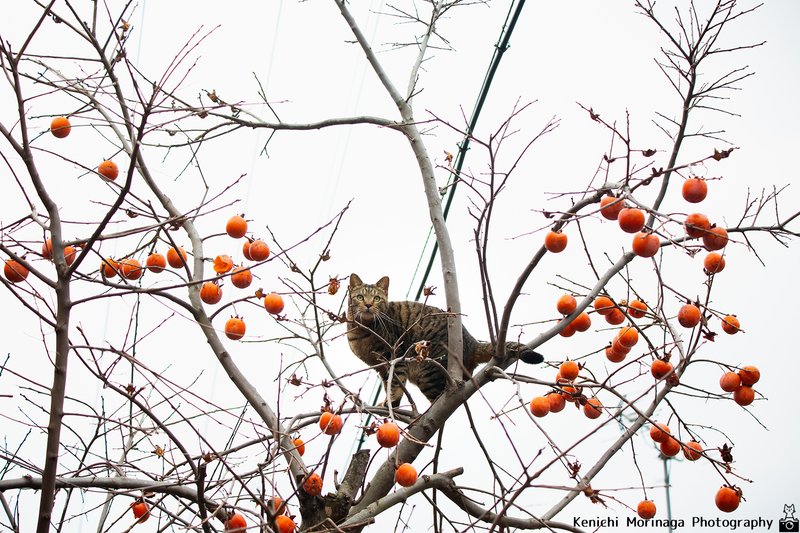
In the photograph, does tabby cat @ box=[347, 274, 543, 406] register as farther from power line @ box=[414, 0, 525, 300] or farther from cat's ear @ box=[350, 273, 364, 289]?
power line @ box=[414, 0, 525, 300]

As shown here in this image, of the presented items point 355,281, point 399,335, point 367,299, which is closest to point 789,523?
point 399,335

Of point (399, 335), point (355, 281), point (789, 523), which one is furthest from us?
point (355, 281)

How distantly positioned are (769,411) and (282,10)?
2.49 meters

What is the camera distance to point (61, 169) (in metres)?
2.82

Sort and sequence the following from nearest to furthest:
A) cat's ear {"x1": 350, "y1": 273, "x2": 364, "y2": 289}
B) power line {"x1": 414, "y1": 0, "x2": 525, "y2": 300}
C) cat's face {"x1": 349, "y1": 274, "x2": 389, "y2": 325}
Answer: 1. power line {"x1": 414, "y1": 0, "x2": 525, "y2": 300}
2. cat's face {"x1": 349, "y1": 274, "x2": 389, "y2": 325}
3. cat's ear {"x1": 350, "y1": 273, "x2": 364, "y2": 289}

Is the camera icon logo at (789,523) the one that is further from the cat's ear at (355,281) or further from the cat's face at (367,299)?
the cat's ear at (355,281)

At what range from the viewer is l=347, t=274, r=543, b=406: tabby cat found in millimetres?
2824

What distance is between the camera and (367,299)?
125 inches

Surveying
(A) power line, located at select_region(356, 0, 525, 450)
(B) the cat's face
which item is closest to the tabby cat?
(B) the cat's face

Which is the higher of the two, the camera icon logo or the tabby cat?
the tabby cat

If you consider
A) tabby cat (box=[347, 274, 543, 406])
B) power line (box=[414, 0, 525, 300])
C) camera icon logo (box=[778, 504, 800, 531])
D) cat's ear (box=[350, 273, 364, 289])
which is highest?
power line (box=[414, 0, 525, 300])

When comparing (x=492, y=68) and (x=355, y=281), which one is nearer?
(x=492, y=68)

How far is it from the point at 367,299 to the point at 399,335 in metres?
0.21

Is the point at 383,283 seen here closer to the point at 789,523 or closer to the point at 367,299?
the point at 367,299
